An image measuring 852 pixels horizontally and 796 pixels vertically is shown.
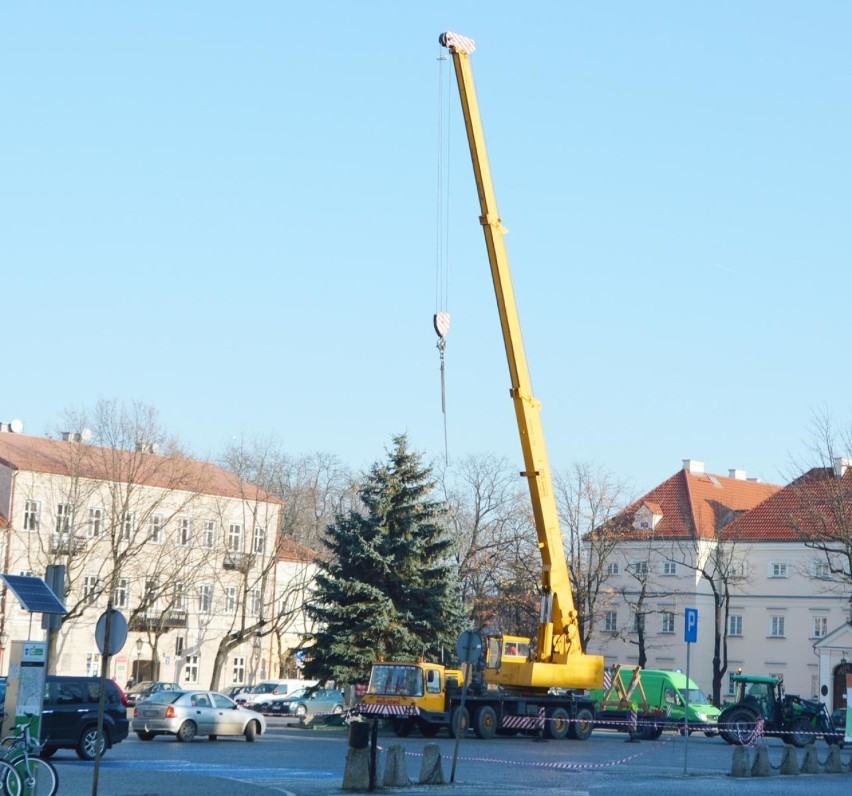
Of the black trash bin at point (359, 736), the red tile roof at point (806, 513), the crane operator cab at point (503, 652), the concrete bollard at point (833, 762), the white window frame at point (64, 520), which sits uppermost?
the red tile roof at point (806, 513)

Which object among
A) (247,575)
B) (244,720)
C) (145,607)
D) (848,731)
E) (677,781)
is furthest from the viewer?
(247,575)

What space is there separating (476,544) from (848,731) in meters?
42.7

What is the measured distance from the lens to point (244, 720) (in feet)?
124

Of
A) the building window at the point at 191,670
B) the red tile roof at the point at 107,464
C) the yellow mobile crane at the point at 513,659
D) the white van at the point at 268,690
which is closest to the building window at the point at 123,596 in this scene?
the red tile roof at the point at 107,464

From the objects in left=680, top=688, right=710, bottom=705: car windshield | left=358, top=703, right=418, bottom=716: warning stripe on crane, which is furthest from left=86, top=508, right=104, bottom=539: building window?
left=358, top=703, right=418, bottom=716: warning stripe on crane

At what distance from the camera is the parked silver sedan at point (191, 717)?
36438mm

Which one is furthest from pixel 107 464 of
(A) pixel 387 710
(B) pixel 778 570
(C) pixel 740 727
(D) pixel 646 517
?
(B) pixel 778 570

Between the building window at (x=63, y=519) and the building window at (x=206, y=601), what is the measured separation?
35.1 feet

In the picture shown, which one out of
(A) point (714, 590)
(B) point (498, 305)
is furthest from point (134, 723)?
(A) point (714, 590)

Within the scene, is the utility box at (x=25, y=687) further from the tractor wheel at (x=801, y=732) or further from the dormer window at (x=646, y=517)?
the dormer window at (x=646, y=517)

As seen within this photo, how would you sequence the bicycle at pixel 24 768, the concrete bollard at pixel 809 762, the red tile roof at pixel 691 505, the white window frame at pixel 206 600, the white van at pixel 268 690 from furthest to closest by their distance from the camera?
the red tile roof at pixel 691 505 < the white window frame at pixel 206 600 < the white van at pixel 268 690 < the concrete bollard at pixel 809 762 < the bicycle at pixel 24 768

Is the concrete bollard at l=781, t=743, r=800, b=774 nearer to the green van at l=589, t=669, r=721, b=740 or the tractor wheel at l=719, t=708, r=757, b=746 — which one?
the tractor wheel at l=719, t=708, r=757, b=746

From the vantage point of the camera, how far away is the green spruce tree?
49062 mm

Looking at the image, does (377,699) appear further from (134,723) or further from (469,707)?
(134,723)
